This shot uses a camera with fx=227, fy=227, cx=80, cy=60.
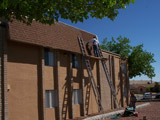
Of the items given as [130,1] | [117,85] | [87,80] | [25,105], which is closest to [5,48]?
[25,105]

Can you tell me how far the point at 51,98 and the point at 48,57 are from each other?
8.69ft

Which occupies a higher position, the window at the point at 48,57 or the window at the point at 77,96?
the window at the point at 48,57

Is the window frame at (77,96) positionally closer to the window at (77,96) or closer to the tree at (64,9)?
the window at (77,96)

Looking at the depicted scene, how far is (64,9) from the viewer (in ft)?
30.4

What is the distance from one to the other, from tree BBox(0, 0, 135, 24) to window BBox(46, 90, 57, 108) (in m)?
6.12

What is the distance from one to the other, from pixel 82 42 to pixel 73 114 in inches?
220

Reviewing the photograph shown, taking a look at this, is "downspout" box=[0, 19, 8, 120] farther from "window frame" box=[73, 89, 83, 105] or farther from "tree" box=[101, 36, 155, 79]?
"tree" box=[101, 36, 155, 79]

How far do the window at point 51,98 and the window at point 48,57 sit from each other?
1824 millimetres

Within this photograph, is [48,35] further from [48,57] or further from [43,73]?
[43,73]

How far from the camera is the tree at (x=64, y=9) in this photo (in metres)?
8.66

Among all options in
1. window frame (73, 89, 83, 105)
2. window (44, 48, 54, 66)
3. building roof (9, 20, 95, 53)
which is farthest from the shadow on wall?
building roof (9, 20, 95, 53)

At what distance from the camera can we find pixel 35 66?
13.5m

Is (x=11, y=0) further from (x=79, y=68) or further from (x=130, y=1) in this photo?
(x=79, y=68)

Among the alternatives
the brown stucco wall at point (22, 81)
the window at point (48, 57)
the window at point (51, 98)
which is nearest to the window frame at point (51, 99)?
the window at point (51, 98)
